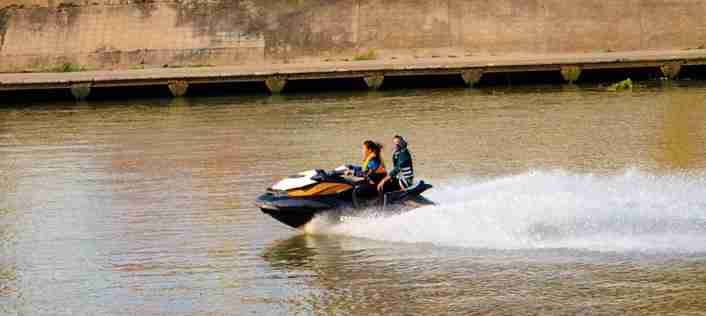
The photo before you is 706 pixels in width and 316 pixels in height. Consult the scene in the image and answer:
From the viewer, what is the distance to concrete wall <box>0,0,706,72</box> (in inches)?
1681

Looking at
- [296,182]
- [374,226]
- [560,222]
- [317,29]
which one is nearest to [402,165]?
[374,226]

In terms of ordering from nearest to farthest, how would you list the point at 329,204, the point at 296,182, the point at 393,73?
the point at 296,182, the point at 329,204, the point at 393,73

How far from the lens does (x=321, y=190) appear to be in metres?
15.8

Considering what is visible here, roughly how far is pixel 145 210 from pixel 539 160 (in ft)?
23.6

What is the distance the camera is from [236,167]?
74.5ft

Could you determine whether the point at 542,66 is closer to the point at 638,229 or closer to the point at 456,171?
the point at 456,171

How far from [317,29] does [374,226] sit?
2842 cm

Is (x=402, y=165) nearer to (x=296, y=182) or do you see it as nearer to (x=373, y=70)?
(x=296, y=182)

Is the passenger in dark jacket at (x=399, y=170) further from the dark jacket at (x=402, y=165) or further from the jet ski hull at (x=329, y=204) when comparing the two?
the jet ski hull at (x=329, y=204)

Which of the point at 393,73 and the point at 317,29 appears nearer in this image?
the point at 393,73

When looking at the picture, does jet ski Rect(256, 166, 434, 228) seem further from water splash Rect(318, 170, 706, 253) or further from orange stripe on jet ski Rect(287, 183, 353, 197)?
water splash Rect(318, 170, 706, 253)

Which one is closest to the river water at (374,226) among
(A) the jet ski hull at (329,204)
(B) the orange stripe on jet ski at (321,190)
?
(A) the jet ski hull at (329,204)

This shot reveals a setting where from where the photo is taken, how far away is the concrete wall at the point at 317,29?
42.7 metres

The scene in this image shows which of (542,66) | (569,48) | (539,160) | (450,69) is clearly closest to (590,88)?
(542,66)
